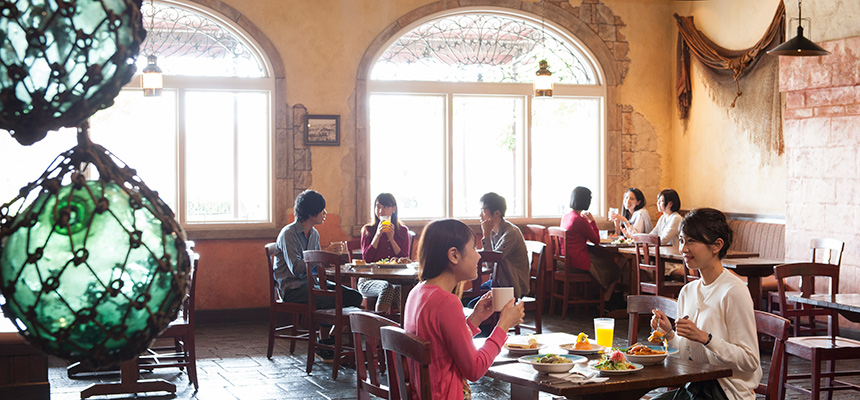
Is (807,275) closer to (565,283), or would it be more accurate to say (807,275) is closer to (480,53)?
(565,283)

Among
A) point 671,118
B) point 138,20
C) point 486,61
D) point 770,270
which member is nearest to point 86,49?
point 138,20

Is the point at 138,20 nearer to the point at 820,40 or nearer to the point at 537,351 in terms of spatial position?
the point at 537,351

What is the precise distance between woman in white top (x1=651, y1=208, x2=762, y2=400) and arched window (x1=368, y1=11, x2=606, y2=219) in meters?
5.82

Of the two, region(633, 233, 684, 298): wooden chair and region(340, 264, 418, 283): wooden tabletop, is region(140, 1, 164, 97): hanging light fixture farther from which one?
region(633, 233, 684, 298): wooden chair

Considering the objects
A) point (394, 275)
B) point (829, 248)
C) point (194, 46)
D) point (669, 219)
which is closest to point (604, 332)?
point (394, 275)

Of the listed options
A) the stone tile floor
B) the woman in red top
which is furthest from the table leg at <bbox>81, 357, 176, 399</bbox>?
the woman in red top

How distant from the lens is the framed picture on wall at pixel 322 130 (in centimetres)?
825

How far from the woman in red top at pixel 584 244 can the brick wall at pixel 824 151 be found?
5.56ft

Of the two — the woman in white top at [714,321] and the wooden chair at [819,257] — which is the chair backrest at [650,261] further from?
the woman in white top at [714,321]

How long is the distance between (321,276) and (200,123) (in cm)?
326

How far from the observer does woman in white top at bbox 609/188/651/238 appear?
829 cm

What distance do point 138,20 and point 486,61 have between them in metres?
8.39

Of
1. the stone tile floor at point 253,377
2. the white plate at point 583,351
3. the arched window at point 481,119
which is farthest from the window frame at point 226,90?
the white plate at point 583,351

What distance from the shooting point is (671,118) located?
30.7 feet
